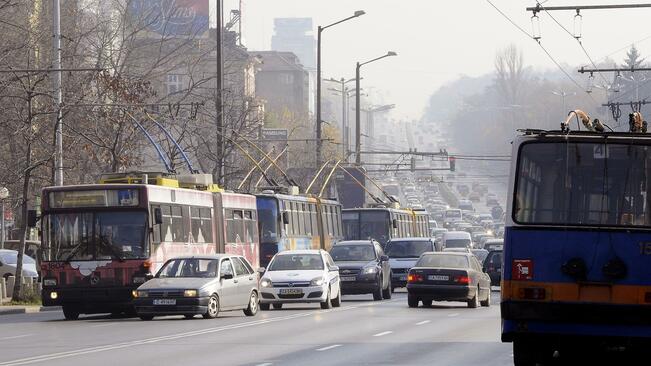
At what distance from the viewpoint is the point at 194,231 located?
38.5 m

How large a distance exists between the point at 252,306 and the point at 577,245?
17.9 meters

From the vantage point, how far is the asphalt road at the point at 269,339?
20703mm

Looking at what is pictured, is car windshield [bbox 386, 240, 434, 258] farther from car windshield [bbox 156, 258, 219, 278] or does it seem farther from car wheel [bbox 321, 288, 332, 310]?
car windshield [bbox 156, 258, 219, 278]

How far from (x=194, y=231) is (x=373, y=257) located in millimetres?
6768

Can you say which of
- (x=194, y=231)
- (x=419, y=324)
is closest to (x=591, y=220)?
(x=419, y=324)

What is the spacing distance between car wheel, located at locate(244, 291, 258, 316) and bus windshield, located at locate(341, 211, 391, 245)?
26.3 m

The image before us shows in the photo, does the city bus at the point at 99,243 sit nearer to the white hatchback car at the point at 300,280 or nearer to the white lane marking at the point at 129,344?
the white hatchback car at the point at 300,280

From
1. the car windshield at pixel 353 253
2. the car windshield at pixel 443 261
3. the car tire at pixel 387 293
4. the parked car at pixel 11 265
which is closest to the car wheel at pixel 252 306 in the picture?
the car windshield at pixel 443 261

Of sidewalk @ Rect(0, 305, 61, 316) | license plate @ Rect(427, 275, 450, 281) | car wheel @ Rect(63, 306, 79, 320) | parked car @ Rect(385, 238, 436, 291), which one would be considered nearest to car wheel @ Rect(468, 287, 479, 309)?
license plate @ Rect(427, 275, 450, 281)

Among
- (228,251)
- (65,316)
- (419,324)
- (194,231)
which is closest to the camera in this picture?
(419,324)

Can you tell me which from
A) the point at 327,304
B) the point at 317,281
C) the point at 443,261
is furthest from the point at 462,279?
the point at 317,281

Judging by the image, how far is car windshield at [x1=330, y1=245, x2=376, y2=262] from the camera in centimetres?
4356

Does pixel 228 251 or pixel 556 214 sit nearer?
pixel 556 214

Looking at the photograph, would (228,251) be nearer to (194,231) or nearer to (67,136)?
(194,231)
